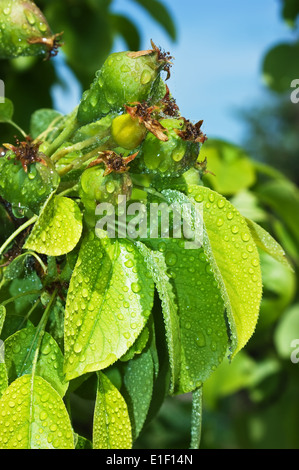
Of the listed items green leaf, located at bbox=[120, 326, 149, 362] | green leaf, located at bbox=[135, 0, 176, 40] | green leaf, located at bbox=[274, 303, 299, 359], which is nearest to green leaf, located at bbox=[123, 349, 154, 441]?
green leaf, located at bbox=[120, 326, 149, 362]

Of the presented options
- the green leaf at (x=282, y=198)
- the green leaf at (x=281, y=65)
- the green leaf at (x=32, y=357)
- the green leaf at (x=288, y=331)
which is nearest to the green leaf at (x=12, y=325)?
the green leaf at (x=32, y=357)

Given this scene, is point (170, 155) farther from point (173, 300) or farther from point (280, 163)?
point (280, 163)

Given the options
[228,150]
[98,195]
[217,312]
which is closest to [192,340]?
[217,312]

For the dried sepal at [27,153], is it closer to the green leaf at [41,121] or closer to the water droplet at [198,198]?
the water droplet at [198,198]

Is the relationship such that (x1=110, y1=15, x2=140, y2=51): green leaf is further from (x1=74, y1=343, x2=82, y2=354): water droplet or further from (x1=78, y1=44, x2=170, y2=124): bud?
(x1=74, y1=343, x2=82, y2=354): water droplet

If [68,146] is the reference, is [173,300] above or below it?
below

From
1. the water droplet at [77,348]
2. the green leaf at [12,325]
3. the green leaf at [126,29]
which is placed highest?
the green leaf at [126,29]
